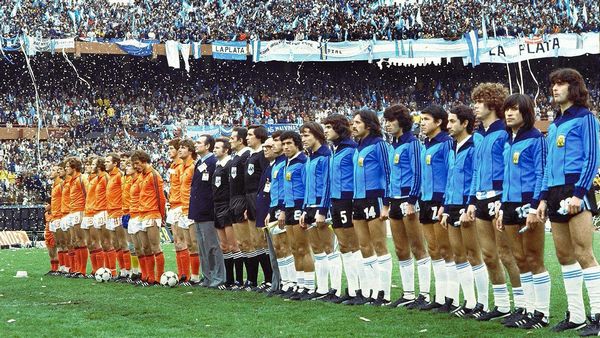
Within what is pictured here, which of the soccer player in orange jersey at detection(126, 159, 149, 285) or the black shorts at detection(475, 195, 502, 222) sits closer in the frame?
the black shorts at detection(475, 195, 502, 222)

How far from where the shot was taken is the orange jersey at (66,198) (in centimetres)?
1773

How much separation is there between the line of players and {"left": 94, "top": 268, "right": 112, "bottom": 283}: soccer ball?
980mm

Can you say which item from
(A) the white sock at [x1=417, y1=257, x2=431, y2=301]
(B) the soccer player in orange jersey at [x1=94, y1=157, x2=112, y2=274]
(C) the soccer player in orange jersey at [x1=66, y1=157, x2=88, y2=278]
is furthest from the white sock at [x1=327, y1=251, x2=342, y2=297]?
(C) the soccer player in orange jersey at [x1=66, y1=157, x2=88, y2=278]

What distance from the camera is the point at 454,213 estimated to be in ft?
31.0

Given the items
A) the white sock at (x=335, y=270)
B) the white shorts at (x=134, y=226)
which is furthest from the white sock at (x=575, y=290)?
the white shorts at (x=134, y=226)

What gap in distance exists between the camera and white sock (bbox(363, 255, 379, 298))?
10977 millimetres

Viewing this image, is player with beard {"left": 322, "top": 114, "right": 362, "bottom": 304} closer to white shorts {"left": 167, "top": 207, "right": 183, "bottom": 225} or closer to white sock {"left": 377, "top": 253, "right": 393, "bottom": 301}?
white sock {"left": 377, "top": 253, "right": 393, "bottom": 301}

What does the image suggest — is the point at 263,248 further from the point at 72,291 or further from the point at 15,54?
the point at 15,54

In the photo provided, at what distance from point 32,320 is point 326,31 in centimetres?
3448

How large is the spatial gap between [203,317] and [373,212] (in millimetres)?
2101

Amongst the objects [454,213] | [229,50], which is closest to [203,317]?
[454,213]

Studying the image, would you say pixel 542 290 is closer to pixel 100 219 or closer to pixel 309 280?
pixel 309 280

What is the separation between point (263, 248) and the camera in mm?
13477

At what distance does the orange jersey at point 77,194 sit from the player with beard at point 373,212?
7.81 meters
